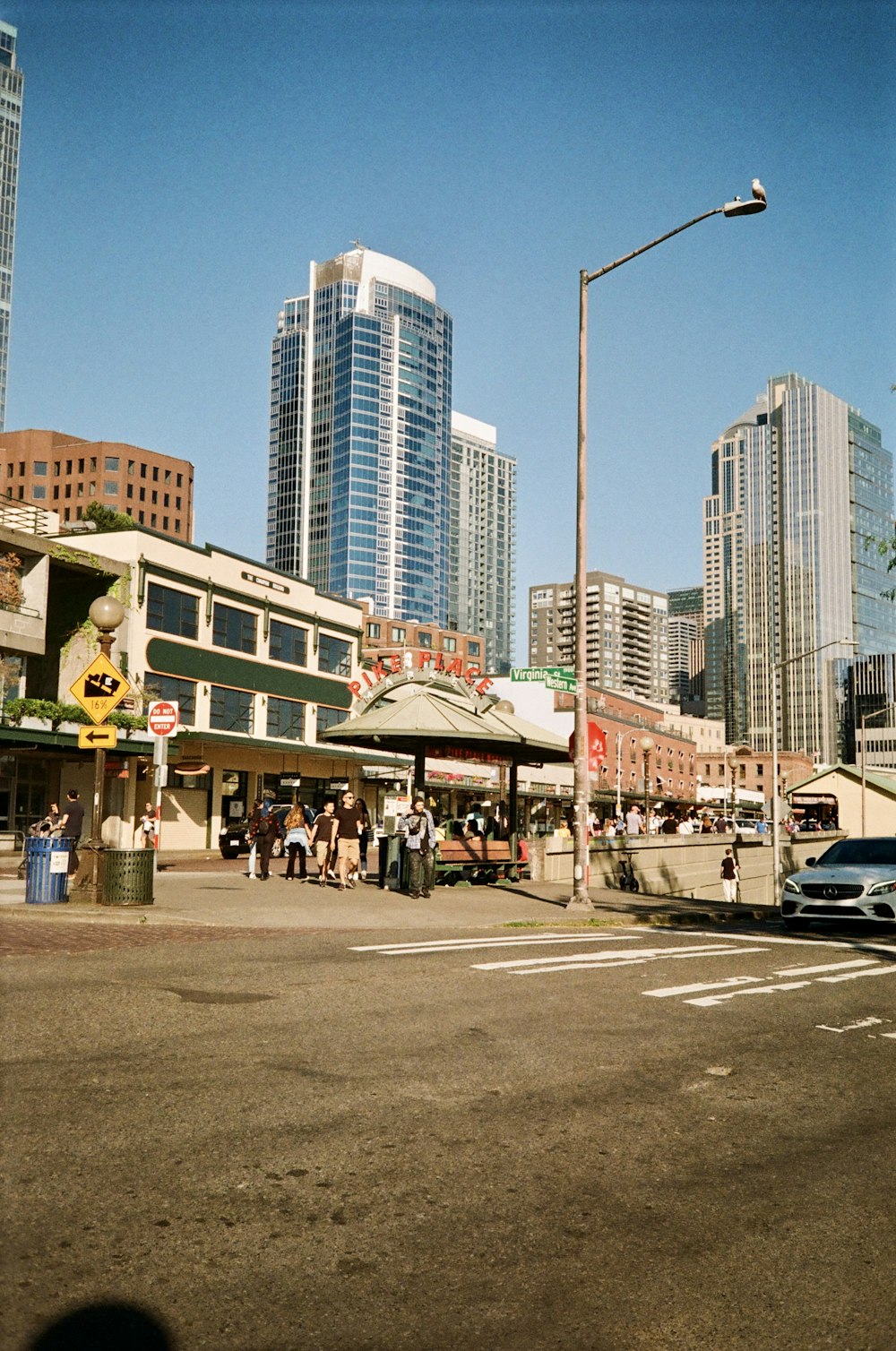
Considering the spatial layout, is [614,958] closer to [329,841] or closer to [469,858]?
[329,841]

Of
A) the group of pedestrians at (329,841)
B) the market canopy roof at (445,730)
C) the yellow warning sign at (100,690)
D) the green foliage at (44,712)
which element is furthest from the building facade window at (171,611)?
the yellow warning sign at (100,690)

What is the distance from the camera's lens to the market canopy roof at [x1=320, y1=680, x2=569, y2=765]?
2319 centimetres

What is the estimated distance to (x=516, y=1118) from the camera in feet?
19.1

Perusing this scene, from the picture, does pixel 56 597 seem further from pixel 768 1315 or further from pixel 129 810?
pixel 768 1315

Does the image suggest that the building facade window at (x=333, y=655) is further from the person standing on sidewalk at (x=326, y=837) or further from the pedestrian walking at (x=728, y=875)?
the person standing on sidewalk at (x=326, y=837)

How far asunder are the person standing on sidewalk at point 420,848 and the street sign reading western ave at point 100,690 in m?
6.99

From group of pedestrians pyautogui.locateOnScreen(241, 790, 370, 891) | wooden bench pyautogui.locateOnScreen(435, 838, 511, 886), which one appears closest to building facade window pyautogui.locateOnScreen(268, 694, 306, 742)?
group of pedestrians pyautogui.locateOnScreen(241, 790, 370, 891)

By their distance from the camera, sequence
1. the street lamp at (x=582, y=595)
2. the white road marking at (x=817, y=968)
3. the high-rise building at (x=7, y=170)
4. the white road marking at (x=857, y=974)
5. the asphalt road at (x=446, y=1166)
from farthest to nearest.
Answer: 1. the high-rise building at (x=7, y=170)
2. the street lamp at (x=582, y=595)
3. the white road marking at (x=817, y=968)
4. the white road marking at (x=857, y=974)
5. the asphalt road at (x=446, y=1166)

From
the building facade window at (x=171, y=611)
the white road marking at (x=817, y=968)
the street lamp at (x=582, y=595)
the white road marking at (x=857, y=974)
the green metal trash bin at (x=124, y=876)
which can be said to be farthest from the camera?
the building facade window at (x=171, y=611)

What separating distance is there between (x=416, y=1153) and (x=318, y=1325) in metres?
1.67

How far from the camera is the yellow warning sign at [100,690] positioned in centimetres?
1705

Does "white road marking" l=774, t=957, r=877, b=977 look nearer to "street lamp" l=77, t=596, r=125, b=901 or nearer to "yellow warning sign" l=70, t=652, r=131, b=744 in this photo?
"street lamp" l=77, t=596, r=125, b=901

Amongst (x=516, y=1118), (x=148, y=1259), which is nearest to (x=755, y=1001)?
(x=516, y=1118)

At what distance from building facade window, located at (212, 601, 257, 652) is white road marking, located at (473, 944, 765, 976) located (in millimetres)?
38118
